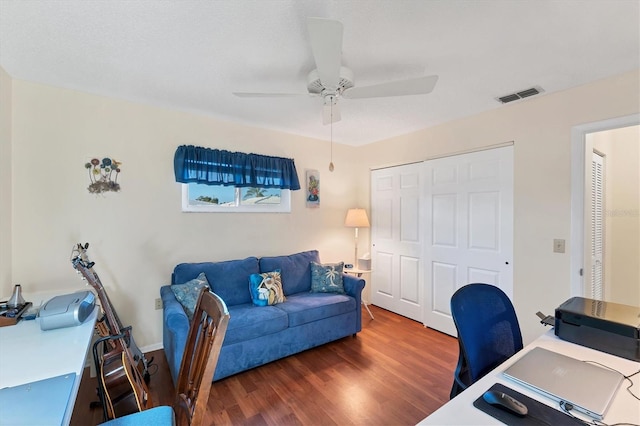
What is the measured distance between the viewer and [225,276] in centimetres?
281

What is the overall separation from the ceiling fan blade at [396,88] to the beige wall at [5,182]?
2476mm

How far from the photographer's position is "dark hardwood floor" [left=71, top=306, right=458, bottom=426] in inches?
73.0

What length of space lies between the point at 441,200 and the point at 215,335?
296 cm

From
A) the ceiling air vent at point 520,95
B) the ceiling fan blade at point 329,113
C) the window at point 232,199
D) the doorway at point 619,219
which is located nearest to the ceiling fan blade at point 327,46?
the ceiling fan blade at point 329,113

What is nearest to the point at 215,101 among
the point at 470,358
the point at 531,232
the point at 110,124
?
the point at 110,124

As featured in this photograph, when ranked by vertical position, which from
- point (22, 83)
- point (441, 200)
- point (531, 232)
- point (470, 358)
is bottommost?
point (470, 358)

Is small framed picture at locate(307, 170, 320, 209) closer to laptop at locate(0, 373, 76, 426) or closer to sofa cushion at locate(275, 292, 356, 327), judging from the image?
sofa cushion at locate(275, 292, 356, 327)

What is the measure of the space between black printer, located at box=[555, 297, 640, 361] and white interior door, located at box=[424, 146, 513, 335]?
1.42 meters

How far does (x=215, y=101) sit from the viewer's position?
2.60 m

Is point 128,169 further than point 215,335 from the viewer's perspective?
Yes

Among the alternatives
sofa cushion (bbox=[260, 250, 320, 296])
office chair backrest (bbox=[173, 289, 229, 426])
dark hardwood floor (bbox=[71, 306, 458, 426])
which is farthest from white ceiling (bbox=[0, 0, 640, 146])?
dark hardwood floor (bbox=[71, 306, 458, 426])

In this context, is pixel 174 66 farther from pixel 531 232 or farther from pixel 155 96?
pixel 531 232

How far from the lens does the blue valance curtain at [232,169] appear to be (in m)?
2.80

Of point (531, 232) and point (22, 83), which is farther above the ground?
point (22, 83)
